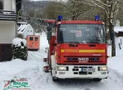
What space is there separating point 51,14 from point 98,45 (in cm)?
6271

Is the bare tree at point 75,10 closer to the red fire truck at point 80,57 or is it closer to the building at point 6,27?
the building at point 6,27

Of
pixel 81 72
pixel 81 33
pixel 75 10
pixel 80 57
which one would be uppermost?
pixel 75 10

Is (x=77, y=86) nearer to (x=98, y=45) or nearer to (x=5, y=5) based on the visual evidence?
(x=98, y=45)

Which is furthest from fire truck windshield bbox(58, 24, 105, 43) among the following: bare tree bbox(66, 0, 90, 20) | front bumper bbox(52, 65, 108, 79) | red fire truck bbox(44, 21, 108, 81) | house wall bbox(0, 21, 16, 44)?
bare tree bbox(66, 0, 90, 20)

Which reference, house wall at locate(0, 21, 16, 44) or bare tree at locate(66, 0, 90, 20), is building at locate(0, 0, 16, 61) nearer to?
house wall at locate(0, 21, 16, 44)

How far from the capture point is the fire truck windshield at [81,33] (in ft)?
43.6

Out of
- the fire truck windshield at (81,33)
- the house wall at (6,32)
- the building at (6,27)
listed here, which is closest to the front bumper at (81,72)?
the fire truck windshield at (81,33)

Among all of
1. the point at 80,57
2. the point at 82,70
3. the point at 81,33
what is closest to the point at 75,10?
the point at 81,33

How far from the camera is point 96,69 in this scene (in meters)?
13.1

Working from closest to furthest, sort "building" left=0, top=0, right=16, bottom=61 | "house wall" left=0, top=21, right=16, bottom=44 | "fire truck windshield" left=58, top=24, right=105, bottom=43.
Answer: "fire truck windshield" left=58, top=24, right=105, bottom=43, "building" left=0, top=0, right=16, bottom=61, "house wall" left=0, top=21, right=16, bottom=44

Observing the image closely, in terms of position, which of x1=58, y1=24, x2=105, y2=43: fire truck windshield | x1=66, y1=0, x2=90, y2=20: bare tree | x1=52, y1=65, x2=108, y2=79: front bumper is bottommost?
x1=52, y1=65, x2=108, y2=79: front bumper

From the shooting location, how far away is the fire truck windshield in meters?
13.3

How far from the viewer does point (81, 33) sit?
1345 cm

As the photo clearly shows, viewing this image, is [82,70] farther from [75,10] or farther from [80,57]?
[75,10]
